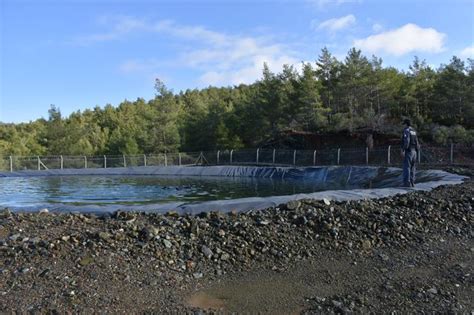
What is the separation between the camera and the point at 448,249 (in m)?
5.04

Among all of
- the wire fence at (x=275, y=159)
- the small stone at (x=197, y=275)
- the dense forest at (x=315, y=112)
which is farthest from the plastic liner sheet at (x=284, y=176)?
the dense forest at (x=315, y=112)

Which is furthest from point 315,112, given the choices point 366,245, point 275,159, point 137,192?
point 366,245

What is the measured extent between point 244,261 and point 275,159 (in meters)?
21.0

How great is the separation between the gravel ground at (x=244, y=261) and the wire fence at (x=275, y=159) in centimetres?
1393

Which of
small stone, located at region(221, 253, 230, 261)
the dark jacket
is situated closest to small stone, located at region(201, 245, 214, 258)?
small stone, located at region(221, 253, 230, 261)

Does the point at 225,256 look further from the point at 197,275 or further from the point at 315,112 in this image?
the point at 315,112

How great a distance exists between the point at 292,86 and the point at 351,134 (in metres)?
6.79

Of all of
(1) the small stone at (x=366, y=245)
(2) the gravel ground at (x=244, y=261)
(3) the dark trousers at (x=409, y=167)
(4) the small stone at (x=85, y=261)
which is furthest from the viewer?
(3) the dark trousers at (x=409, y=167)

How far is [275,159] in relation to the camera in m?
25.3

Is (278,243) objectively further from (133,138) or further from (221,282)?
(133,138)

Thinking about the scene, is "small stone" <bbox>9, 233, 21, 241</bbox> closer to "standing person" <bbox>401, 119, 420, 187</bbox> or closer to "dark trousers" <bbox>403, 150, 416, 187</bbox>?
"standing person" <bbox>401, 119, 420, 187</bbox>

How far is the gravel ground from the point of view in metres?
3.51

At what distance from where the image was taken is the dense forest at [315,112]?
25.6 metres

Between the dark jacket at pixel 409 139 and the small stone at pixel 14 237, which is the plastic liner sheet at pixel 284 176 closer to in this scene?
the dark jacket at pixel 409 139
